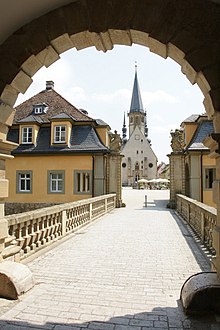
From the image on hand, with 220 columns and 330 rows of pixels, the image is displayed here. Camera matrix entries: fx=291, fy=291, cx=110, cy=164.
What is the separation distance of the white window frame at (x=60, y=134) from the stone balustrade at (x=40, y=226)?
9118 mm

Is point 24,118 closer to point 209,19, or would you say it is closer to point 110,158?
point 110,158

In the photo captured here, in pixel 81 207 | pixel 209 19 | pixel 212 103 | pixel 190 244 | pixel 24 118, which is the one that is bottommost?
pixel 190 244

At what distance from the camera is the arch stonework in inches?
146

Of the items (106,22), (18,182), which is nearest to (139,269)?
(106,22)

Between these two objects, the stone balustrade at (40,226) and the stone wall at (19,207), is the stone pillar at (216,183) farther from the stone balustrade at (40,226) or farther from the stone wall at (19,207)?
the stone wall at (19,207)

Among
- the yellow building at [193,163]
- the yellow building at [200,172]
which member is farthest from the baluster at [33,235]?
the yellow building at [200,172]

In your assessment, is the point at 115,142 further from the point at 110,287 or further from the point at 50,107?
the point at 110,287

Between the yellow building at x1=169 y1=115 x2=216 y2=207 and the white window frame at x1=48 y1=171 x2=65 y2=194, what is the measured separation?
7550 mm

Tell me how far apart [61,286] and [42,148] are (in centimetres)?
1638

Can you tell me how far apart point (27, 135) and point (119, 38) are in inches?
694

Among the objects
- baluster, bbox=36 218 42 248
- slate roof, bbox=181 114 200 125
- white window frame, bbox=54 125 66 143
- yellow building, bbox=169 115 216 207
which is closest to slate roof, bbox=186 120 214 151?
yellow building, bbox=169 115 216 207

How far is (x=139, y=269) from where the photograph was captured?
5.73 meters

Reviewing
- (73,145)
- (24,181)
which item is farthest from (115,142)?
(24,181)

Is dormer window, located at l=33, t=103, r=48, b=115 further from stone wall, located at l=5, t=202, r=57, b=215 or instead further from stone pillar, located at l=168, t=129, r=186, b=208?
stone pillar, located at l=168, t=129, r=186, b=208
